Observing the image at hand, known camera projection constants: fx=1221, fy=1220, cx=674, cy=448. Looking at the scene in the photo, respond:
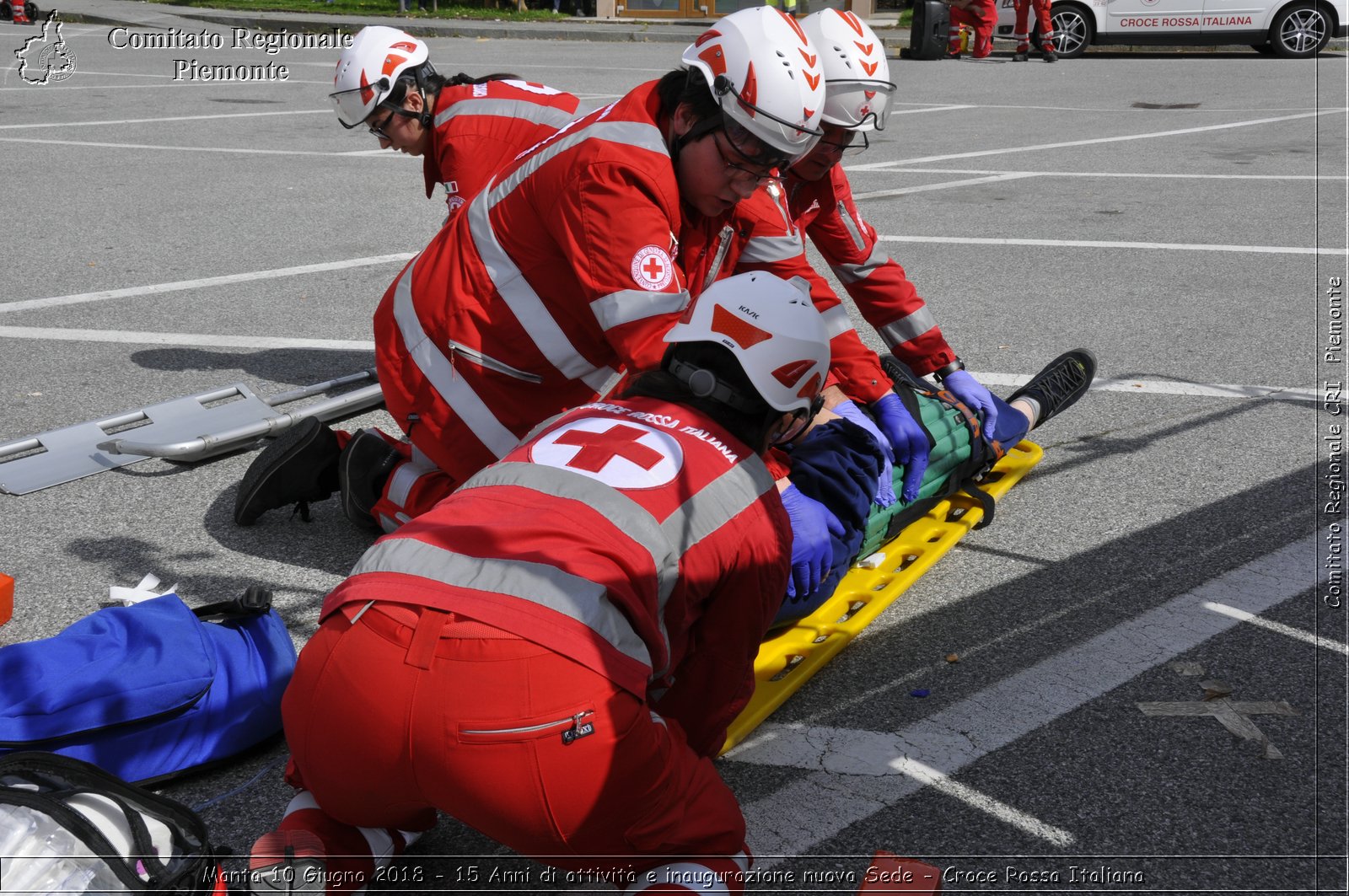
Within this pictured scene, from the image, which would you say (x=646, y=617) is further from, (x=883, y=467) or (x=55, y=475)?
(x=55, y=475)

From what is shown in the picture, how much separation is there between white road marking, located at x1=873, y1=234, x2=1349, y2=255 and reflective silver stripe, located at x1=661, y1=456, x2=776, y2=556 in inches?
229

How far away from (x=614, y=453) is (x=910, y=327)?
2.46 metres

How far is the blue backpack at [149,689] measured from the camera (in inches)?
99.0

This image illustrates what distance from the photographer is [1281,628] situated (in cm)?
336

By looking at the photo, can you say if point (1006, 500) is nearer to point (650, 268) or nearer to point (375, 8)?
point (650, 268)

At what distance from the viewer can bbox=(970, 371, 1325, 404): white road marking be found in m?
5.20

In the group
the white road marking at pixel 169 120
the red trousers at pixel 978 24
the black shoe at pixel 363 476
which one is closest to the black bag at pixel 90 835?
the black shoe at pixel 363 476

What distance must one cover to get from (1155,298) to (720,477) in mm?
5116

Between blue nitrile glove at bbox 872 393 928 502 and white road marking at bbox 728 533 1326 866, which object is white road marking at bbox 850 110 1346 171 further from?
white road marking at bbox 728 533 1326 866

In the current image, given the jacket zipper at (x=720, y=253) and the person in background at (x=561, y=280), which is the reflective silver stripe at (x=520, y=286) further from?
the jacket zipper at (x=720, y=253)

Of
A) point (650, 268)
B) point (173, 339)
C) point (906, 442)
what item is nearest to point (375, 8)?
point (173, 339)

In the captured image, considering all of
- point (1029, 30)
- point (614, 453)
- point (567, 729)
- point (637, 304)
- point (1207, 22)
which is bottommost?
point (567, 729)

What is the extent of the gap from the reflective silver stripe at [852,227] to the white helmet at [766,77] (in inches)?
44.2

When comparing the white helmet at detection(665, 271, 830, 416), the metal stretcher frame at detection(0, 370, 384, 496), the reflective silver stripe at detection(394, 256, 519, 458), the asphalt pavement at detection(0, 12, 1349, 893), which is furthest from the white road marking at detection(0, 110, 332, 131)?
the white helmet at detection(665, 271, 830, 416)
